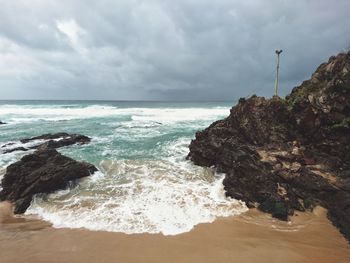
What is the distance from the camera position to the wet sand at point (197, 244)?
6203 millimetres

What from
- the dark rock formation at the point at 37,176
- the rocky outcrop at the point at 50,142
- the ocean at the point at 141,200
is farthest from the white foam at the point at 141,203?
the rocky outcrop at the point at 50,142

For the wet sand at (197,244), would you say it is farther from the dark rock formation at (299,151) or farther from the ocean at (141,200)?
the dark rock formation at (299,151)

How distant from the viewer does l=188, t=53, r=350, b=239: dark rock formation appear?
8398mm

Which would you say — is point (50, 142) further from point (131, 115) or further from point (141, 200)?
point (131, 115)

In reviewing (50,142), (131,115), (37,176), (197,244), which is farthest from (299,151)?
(131,115)

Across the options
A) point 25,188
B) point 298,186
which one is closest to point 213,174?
point 298,186

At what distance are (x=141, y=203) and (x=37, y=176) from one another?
14.7 ft

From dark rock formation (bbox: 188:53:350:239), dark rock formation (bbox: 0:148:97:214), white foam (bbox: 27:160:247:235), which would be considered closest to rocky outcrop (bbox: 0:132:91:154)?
dark rock formation (bbox: 0:148:97:214)

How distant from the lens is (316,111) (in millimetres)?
9836

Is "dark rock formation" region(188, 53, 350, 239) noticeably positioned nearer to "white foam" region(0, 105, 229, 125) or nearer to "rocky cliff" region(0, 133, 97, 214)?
"rocky cliff" region(0, 133, 97, 214)

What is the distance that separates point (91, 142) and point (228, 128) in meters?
11.9

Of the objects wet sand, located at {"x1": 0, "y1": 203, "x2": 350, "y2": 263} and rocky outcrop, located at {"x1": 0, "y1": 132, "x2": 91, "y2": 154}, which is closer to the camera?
wet sand, located at {"x1": 0, "y1": 203, "x2": 350, "y2": 263}

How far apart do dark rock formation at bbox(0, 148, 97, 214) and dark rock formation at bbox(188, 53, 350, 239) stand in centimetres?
648

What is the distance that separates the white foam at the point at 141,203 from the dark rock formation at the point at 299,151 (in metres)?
1.03
